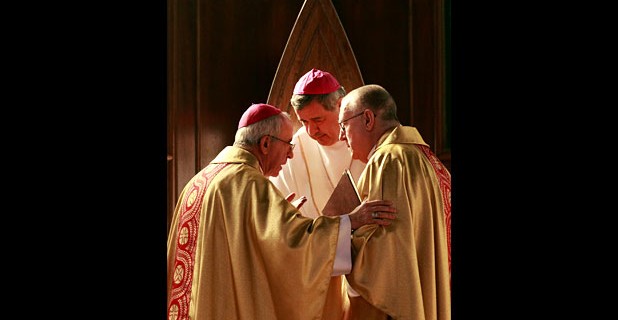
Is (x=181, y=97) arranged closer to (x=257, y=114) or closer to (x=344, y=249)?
(x=257, y=114)

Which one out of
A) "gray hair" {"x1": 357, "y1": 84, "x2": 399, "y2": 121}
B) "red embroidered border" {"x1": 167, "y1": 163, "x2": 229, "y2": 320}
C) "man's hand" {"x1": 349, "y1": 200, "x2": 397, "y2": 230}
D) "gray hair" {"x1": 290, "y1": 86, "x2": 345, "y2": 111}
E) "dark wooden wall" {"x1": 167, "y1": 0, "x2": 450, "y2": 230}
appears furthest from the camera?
"dark wooden wall" {"x1": 167, "y1": 0, "x2": 450, "y2": 230}

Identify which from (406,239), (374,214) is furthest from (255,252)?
(406,239)

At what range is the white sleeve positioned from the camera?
14.6ft

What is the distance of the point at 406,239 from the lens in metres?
4.46

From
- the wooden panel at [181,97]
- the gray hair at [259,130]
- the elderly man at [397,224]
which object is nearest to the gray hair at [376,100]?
the elderly man at [397,224]

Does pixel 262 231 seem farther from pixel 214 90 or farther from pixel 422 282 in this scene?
pixel 214 90

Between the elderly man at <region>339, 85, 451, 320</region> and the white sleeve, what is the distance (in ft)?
0.11

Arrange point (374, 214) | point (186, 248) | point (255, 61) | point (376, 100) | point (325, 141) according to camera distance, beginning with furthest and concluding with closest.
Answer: point (255, 61) < point (325, 141) < point (376, 100) < point (186, 248) < point (374, 214)

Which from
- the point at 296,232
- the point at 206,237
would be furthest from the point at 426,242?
the point at 206,237

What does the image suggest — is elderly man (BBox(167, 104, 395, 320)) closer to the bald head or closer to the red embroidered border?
the red embroidered border

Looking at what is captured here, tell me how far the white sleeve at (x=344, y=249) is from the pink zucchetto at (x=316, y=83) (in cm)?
105

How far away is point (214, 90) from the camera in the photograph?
573 centimetres

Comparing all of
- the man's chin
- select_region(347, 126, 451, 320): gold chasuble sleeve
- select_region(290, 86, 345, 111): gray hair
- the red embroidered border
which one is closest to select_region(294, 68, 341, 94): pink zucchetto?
select_region(290, 86, 345, 111): gray hair

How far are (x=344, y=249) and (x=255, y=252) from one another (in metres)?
0.44
